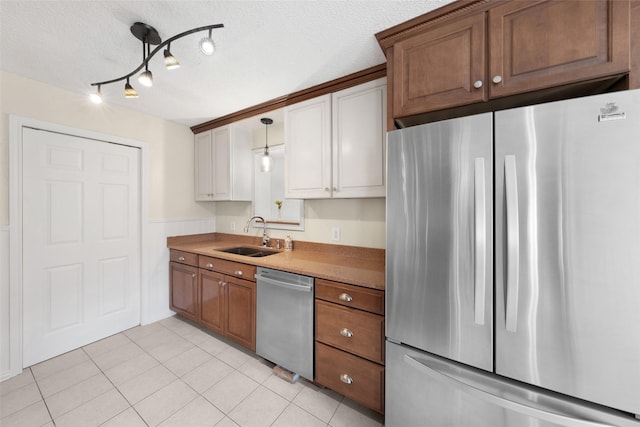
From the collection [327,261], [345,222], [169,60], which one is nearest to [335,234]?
[345,222]

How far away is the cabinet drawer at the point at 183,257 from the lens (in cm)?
267

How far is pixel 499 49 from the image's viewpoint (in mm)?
1151

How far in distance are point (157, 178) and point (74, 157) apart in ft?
2.41

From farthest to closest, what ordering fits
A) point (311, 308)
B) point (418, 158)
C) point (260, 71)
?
1. point (260, 71)
2. point (311, 308)
3. point (418, 158)

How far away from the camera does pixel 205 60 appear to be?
1779 millimetres

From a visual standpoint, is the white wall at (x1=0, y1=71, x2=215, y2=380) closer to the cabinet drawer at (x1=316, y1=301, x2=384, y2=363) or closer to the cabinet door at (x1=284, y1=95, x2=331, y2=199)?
the cabinet door at (x1=284, y1=95, x2=331, y2=199)

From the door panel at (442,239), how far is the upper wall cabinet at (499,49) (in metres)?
0.26

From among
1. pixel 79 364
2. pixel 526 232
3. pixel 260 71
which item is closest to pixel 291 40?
pixel 260 71

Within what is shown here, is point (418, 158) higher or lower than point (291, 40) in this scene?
lower

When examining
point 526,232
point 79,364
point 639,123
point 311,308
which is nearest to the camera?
point 639,123

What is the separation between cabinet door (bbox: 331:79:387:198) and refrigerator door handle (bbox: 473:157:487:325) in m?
0.79

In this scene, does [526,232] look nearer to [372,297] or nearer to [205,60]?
[372,297]

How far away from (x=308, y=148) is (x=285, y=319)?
1445mm

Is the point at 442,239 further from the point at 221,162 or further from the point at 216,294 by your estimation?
the point at 221,162
